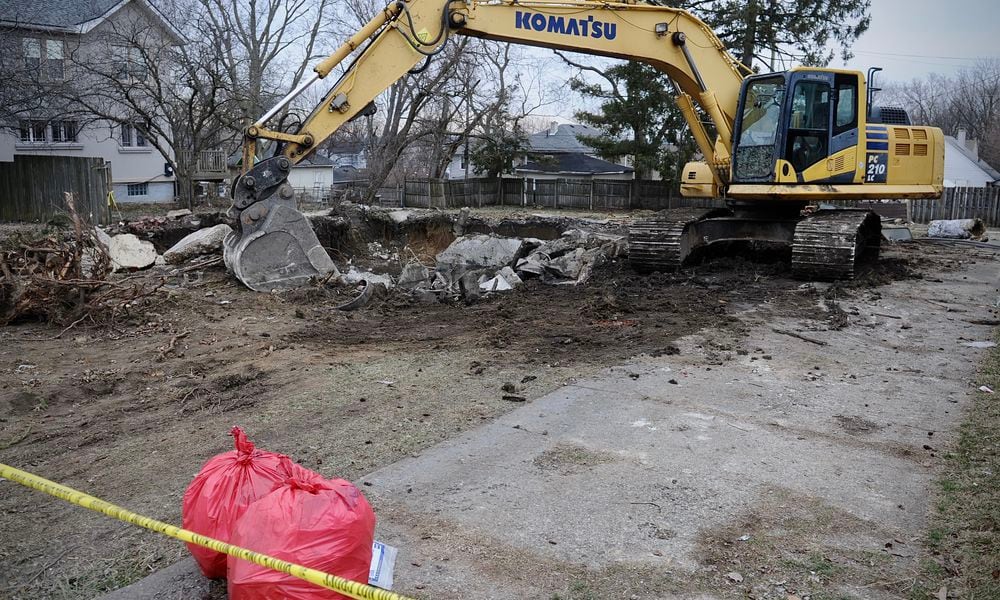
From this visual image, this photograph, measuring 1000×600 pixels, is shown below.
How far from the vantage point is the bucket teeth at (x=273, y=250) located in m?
10.8

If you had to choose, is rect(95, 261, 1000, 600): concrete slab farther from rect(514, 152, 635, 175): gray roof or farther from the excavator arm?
rect(514, 152, 635, 175): gray roof

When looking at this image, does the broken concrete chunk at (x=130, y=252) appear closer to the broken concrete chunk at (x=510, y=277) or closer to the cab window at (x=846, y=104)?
the broken concrete chunk at (x=510, y=277)

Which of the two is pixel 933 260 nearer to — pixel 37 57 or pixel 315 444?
pixel 315 444

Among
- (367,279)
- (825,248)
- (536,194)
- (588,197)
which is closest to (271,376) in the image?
(367,279)

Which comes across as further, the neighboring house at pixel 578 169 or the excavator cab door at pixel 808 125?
the neighboring house at pixel 578 169

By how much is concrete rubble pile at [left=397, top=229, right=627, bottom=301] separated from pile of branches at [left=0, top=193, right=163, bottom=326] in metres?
3.71

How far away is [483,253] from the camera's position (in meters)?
13.7

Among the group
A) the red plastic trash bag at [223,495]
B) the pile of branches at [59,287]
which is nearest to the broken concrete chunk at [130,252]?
the pile of branches at [59,287]

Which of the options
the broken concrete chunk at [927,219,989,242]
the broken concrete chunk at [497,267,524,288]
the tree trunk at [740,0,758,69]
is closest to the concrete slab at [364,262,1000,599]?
the broken concrete chunk at [497,267,524,288]

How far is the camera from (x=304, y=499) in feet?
9.97

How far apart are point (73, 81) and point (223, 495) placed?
21.3 m

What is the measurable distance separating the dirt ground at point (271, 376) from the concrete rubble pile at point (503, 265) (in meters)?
0.43

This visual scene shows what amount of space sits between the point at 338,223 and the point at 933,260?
11.6m

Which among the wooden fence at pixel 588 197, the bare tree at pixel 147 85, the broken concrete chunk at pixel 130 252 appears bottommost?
the broken concrete chunk at pixel 130 252
